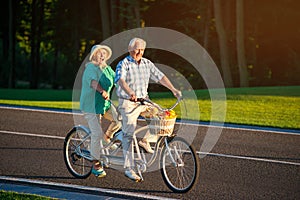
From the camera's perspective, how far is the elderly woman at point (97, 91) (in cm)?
912

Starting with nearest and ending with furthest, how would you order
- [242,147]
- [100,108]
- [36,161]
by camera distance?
[100,108]
[36,161]
[242,147]

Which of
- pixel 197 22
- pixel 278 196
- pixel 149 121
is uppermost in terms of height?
pixel 197 22

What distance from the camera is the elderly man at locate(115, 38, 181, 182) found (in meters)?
8.76

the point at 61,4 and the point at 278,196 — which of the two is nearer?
the point at 278,196

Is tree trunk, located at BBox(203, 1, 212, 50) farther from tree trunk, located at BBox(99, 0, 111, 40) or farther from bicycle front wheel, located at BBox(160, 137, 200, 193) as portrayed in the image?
bicycle front wheel, located at BBox(160, 137, 200, 193)

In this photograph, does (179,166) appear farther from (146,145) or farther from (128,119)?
(128,119)

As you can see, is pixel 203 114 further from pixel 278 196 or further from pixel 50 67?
pixel 50 67

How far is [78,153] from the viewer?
386 inches

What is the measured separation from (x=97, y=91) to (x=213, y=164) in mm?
2812

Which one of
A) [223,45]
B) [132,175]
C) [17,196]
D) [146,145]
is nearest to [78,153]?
[132,175]

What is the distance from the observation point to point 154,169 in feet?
32.5

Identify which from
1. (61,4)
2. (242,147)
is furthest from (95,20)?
(242,147)

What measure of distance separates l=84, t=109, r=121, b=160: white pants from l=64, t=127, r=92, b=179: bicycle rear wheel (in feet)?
0.62

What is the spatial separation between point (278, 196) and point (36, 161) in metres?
4.39
